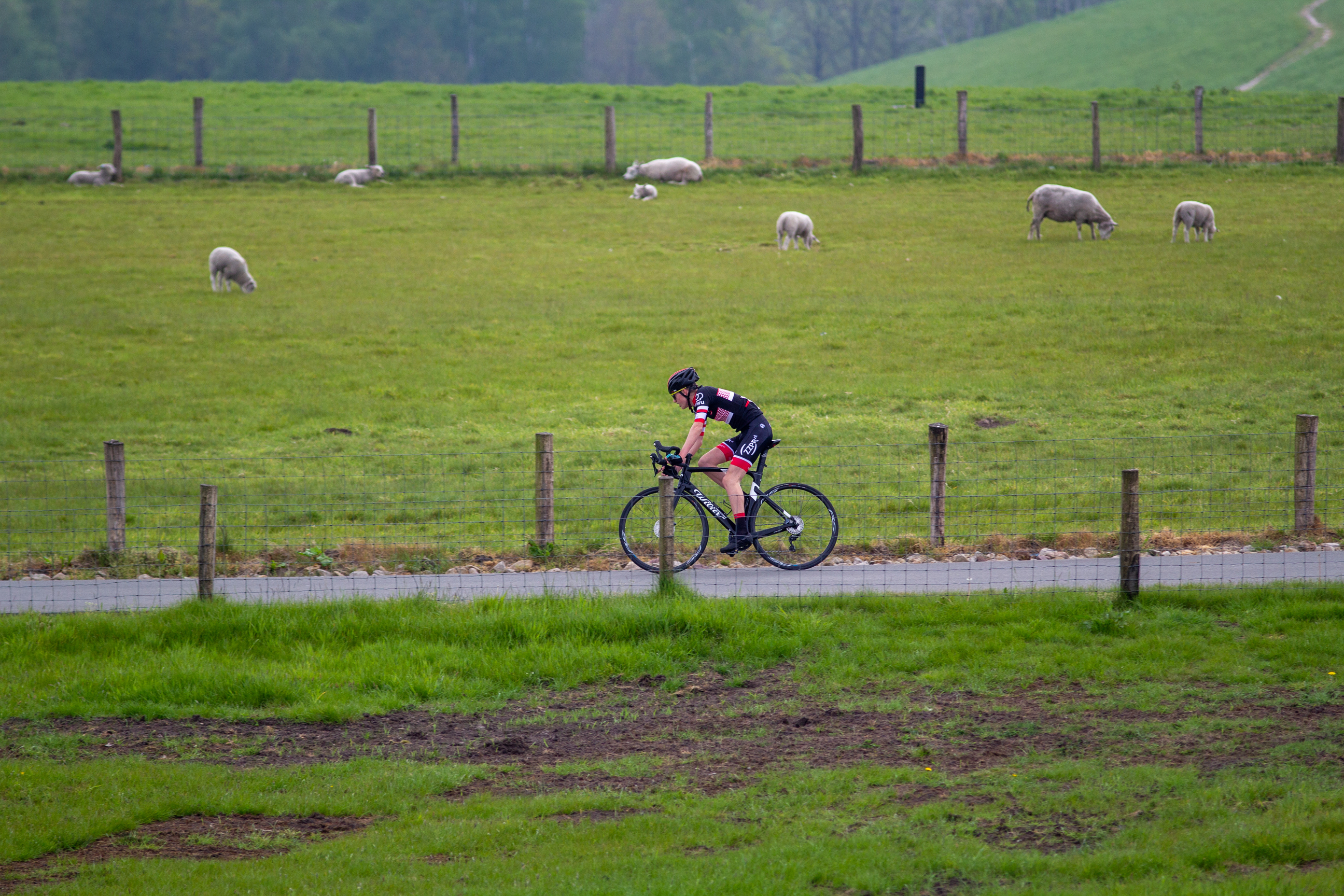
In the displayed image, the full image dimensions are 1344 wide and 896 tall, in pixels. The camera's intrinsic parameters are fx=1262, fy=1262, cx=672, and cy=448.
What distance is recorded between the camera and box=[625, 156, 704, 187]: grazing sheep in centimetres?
3095

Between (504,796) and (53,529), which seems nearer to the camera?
(504,796)

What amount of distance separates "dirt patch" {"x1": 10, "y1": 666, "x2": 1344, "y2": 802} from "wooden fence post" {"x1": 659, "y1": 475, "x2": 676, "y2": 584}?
1.71 metres

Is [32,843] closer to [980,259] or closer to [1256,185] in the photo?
[980,259]

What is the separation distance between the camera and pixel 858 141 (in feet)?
104

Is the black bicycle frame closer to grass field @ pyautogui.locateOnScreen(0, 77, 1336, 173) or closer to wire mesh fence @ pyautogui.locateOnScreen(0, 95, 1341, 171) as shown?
grass field @ pyautogui.locateOnScreen(0, 77, 1336, 173)

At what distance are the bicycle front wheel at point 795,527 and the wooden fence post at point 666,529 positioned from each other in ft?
4.50

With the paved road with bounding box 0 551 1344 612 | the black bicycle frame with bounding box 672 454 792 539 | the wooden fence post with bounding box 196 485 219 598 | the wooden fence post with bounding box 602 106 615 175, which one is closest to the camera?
the wooden fence post with bounding box 196 485 219 598

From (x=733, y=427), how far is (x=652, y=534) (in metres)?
1.58

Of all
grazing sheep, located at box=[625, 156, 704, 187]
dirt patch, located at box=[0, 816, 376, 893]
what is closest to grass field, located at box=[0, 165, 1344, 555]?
grazing sheep, located at box=[625, 156, 704, 187]

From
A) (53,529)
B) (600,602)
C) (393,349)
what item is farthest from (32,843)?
(393,349)

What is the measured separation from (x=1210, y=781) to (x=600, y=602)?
4.88 m

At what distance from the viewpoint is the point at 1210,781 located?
689 cm

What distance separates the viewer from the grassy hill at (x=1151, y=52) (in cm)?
6594

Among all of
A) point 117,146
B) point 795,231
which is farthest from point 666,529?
point 117,146
